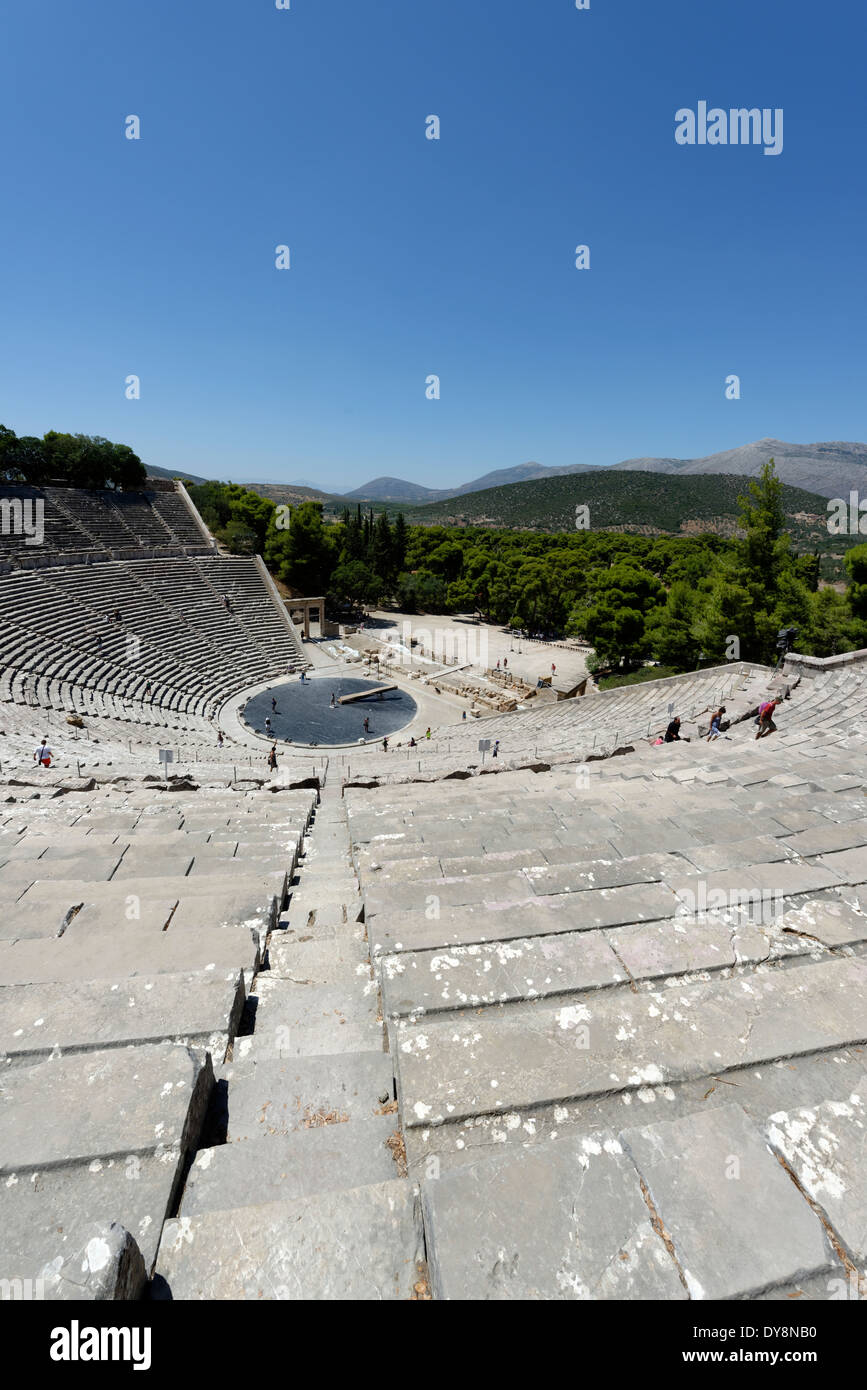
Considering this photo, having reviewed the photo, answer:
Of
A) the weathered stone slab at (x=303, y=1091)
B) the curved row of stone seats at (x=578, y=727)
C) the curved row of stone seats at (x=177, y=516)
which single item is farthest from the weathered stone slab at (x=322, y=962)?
the curved row of stone seats at (x=177, y=516)

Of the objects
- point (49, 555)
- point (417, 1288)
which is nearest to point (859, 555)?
point (417, 1288)

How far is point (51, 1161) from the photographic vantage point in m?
1.82

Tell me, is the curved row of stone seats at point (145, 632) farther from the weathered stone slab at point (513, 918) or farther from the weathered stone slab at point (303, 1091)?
the weathered stone slab at point (303, 1091)

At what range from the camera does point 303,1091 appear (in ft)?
8.14

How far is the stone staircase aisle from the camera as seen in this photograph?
1.62 meters

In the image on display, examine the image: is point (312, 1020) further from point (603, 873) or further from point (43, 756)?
point (43, 756)

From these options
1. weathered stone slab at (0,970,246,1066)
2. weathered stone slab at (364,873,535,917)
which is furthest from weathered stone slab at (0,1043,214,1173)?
weathered stone slab at (364,873,535,917)

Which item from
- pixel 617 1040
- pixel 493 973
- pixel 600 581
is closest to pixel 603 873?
pixel 493 973

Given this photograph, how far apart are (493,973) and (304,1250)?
1.55m

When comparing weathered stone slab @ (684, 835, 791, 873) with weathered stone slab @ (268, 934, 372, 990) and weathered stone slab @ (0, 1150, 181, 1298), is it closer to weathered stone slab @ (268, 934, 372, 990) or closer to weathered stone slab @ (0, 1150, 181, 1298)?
weathered stone slab @ (268, 934, 372, 990)

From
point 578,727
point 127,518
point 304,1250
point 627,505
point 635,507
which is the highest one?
point 627,505

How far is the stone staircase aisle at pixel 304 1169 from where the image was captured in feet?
5.33

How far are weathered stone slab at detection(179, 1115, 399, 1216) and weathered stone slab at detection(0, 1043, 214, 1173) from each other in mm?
144

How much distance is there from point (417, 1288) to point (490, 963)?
1568mm
